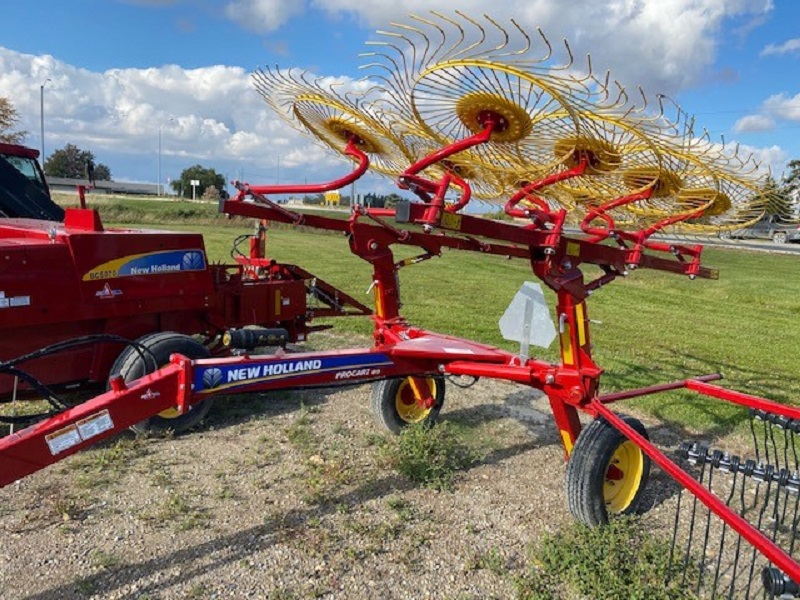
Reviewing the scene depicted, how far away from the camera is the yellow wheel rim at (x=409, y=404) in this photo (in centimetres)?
546

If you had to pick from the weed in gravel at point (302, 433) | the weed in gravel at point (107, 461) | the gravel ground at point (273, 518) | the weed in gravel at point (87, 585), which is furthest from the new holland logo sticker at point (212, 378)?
the weed in gravel at point (302, 433)

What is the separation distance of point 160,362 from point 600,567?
3231 mm

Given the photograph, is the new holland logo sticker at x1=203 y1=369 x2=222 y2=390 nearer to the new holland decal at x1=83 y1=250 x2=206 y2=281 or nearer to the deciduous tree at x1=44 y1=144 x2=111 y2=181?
the new holland decal at x1=83 y1=250 x2=206 y2=281

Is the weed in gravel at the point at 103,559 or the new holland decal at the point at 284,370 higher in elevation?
the new holland decal at the point at 284,370

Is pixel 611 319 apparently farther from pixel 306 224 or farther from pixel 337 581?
pixel 337 581

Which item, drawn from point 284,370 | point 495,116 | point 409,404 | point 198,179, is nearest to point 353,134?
point 495,116

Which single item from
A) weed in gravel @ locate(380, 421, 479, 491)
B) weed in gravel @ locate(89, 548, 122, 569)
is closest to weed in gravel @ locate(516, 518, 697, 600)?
weed in gravel @ locate(380, 421, 479, 491)

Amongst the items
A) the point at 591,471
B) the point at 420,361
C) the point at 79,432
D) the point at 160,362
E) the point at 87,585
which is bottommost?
the point at 87,585

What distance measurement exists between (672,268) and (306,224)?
8.44 ft

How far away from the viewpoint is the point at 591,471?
12.4ft

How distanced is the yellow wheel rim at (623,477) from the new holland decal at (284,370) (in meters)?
1.52

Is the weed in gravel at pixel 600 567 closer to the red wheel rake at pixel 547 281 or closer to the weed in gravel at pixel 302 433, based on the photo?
the red wheel rake at pixel 547 281

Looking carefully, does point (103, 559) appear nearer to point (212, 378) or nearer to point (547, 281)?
point (212, 378)

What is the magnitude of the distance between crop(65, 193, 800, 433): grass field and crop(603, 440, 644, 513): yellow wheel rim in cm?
218
